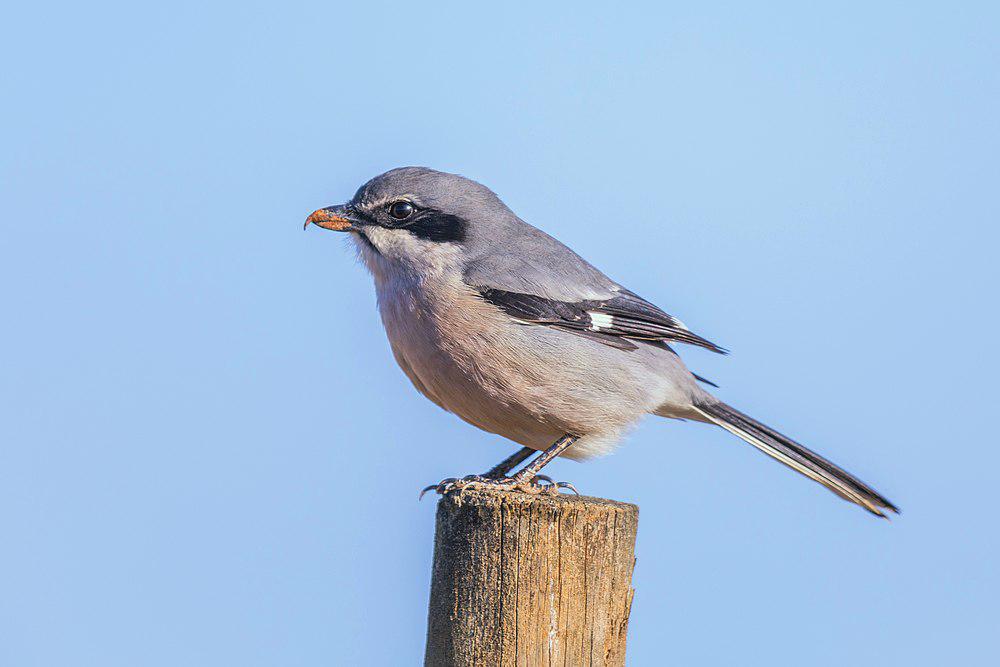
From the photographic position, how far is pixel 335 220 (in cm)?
578

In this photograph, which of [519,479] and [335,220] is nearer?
[519,479]

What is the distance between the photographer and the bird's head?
569 centimetres

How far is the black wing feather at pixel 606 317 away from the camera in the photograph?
5.38 m

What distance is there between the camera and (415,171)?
5785 millimetres

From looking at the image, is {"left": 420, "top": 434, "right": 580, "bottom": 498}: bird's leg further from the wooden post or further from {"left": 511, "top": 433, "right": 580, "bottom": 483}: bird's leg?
the wooden post

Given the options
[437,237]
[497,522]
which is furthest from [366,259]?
[497,522]

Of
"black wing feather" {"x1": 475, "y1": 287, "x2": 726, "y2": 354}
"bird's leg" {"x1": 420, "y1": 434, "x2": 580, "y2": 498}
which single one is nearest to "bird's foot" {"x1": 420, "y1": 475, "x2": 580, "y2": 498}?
"bird's leg" {"x1": 420, "y1": 434, "x2": 580, "y2": 498}

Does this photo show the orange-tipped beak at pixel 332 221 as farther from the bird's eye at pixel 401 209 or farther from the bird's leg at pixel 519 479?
the bird's leg at pixel 519 479

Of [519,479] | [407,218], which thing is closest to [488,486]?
[519,479]

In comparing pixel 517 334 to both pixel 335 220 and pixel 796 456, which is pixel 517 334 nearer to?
pixel 335 220

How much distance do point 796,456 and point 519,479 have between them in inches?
67.9

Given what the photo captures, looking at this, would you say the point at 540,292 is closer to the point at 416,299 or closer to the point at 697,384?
the point at 416,299

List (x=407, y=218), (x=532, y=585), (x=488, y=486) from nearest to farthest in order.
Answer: (x=532, y=585), (x=488, y=486), (x=407, y=218)

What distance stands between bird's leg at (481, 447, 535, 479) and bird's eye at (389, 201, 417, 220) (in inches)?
58.6
